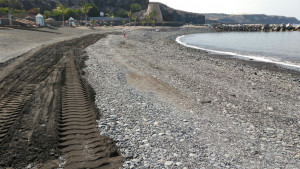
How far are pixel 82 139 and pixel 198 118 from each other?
551 cm

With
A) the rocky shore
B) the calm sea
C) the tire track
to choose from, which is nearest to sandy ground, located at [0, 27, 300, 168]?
the rocky shore

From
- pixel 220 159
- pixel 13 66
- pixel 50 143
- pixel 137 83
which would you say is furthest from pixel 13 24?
pixel 220 159

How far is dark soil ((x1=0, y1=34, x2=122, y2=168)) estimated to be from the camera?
6363mm

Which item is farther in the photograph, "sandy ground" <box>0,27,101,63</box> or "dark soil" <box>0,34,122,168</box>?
"sandy ground" <box>0,27,101,63</box>

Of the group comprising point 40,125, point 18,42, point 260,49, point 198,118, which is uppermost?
point 18,42

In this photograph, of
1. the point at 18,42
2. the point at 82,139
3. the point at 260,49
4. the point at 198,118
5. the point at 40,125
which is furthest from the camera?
the point at 260,49

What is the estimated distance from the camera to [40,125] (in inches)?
322

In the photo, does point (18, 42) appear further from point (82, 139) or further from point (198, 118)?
point (198, 118)

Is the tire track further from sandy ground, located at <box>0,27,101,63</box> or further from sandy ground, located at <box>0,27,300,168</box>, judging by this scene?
sandy ground, located at <box>0,27,101,63</box>

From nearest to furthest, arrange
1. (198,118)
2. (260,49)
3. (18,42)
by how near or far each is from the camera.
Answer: (198,118)
(18,42)
(260,49)

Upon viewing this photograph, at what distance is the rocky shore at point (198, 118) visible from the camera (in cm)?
709

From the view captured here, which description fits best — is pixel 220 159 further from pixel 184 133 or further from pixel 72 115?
pixel 72 115

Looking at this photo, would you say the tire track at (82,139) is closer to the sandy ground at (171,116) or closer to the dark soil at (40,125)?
the dark soil at (40,125)

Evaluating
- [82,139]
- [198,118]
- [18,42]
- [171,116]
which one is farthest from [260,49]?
[82,139]
